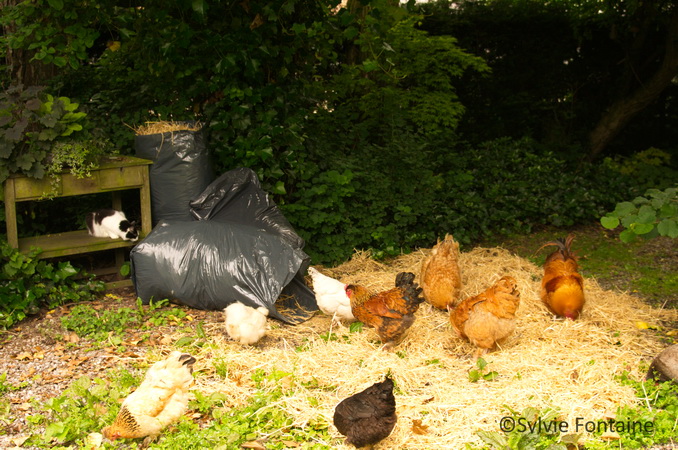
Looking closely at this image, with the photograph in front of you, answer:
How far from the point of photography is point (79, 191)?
19.8ft

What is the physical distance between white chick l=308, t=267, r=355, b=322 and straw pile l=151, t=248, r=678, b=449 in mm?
124

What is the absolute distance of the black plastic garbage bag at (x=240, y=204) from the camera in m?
6.45

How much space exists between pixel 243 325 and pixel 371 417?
1.76 m

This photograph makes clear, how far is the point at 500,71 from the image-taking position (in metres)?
11.5

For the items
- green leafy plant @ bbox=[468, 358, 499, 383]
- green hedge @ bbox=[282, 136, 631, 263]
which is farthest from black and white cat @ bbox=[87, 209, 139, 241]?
green leafy plant @ bbox=[468, 358, 499, 383]

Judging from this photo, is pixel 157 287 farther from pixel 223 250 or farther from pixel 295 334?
pixel 295 334

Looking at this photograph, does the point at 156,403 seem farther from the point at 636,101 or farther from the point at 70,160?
the point at 636,101

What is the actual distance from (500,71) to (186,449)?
9.62 m

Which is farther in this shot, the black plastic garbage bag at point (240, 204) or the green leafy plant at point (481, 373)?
the black plastic garbage bag at point (240, 204)

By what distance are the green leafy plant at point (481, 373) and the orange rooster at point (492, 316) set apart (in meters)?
0.22

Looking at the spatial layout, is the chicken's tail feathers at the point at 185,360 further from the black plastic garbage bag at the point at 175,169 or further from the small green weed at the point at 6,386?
the black plastic garbage bag at the point at 175,169

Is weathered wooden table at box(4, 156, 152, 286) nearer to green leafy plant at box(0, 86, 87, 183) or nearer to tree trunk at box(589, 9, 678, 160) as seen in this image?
green leafy plant at box(0, 86, 87, 183)

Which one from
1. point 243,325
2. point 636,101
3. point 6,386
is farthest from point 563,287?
point 636,101

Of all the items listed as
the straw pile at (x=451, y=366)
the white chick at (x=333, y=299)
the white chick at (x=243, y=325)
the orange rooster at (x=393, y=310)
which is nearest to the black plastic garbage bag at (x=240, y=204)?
the white chick at (x=333, y=299)
